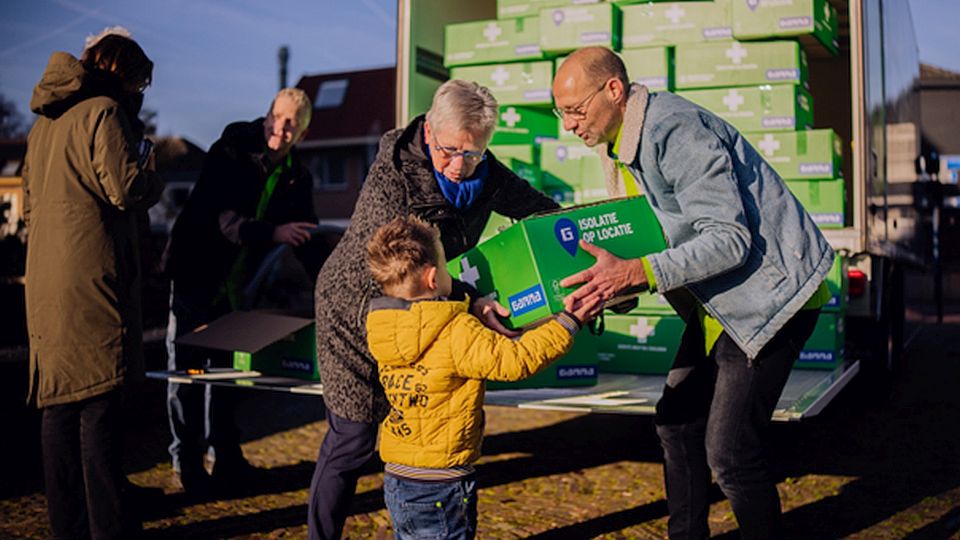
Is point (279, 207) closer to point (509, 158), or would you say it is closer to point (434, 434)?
point (509, 158)

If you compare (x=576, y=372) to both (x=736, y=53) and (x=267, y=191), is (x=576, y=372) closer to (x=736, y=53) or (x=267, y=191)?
(x=267, y=191)

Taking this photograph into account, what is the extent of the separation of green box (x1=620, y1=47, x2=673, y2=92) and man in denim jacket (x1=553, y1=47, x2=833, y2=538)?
8.56 feet

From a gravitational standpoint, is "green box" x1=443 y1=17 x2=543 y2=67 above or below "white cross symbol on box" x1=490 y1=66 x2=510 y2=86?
above

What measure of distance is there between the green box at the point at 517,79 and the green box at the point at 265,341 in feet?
6.67

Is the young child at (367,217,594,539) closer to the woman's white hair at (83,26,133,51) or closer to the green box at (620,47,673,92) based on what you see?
the woman's white hair at (83,26,133,51)

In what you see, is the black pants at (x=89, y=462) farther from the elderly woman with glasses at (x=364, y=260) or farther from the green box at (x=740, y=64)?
the green box at (x=740, y=64)

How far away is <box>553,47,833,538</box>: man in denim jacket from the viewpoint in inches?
106

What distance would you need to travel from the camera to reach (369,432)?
10.5 ft

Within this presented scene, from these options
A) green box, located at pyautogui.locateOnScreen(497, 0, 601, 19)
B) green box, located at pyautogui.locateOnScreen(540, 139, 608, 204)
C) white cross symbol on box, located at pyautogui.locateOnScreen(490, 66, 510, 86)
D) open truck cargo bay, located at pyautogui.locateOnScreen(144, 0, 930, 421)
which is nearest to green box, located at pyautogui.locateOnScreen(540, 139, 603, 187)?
green box, located at pyautogui.locateOnScreen(540, 139, 608, 204)

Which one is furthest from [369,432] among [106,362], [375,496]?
[375,496]

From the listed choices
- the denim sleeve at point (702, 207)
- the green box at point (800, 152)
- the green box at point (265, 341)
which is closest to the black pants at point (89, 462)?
the green box at point (265, 341)

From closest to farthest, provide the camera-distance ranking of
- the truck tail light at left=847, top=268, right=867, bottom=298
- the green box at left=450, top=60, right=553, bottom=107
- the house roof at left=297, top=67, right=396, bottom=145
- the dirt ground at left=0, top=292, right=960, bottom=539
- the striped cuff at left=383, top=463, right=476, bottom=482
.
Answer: the striped cuff at left=383, top=463, right=476, bottom=482
the dirt ground at left=0, top=292, right=960, bottom=539
the truck tail light at left=847, top=268, right=867, bottom=298
the green box at left=450, top=60, right=553, bottom=107
the house roof at left=297, top=67, right=396, bottom=145

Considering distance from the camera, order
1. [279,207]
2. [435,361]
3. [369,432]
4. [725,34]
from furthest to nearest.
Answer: [725,34]
[279,207]
[369,432]
[435,361]

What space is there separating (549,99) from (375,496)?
95.3 inches
